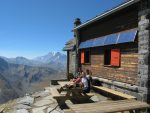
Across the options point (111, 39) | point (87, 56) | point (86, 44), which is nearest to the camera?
point (111, 39)

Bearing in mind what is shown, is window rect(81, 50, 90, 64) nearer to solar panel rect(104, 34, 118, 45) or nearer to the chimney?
the chimney

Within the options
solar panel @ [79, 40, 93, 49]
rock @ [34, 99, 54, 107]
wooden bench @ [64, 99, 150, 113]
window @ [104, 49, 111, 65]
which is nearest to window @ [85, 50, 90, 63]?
solar panel @ [79, 40, 93, 49]

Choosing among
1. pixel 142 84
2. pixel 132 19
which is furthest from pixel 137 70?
pixel 132 19

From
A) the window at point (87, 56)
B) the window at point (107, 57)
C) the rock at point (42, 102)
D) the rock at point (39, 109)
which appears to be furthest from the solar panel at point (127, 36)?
the window at point (87, 56)

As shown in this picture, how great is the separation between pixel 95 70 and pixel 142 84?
19.5 ft

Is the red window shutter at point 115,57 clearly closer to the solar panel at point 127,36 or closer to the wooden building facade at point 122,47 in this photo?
the wooden building facade at point 122,47

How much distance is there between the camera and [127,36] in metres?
12.4

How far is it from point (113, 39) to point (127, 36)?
5.05ft

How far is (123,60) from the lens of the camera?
13.1 metres

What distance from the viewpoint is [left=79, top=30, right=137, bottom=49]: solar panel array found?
12.0m

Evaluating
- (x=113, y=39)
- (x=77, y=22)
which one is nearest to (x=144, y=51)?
(x=113, y=39)

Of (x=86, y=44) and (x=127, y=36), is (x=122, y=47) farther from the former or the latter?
(x=86, y=44)

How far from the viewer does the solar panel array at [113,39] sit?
12034mm

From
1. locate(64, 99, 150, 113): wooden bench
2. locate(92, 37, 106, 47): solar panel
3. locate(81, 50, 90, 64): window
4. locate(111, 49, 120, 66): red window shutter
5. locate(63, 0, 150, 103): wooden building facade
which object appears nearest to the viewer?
locate(64, 99, 150, 113): wooden bench
